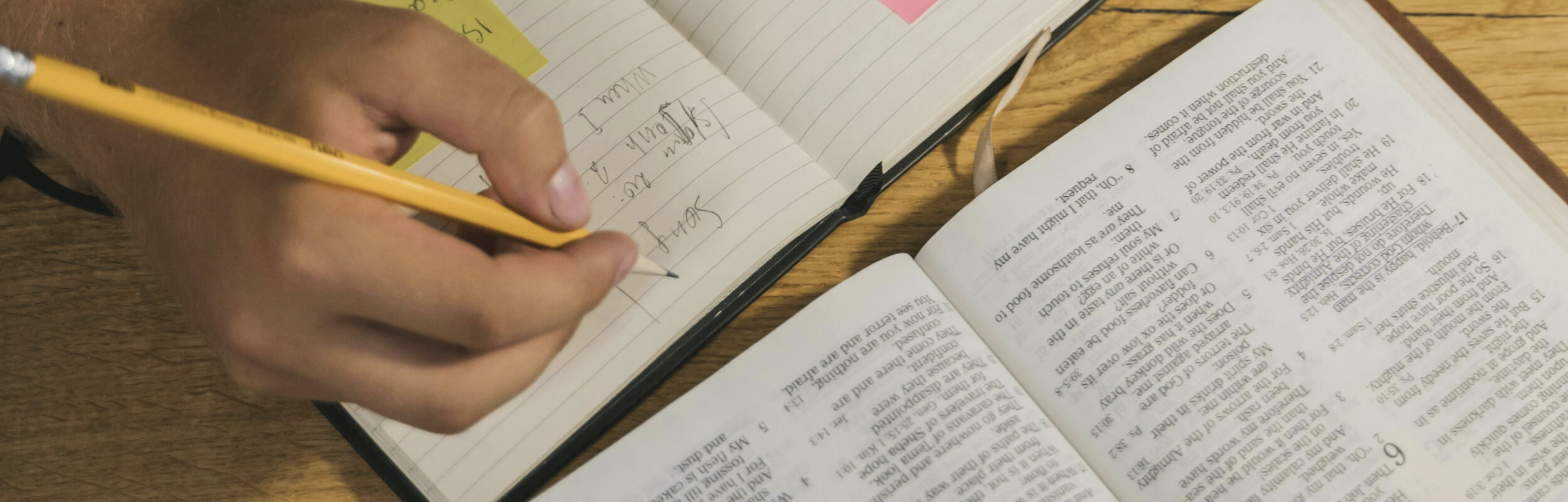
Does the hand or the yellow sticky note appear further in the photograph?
the yellow sticky note

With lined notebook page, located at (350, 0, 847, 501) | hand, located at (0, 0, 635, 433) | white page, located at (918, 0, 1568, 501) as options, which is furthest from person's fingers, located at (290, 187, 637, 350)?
white page, located at (918, 0, 1568, 501)

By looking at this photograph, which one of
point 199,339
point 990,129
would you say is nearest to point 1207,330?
point 990,129

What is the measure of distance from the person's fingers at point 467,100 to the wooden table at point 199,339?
170 millimetres

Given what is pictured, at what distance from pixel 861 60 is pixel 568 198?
0.68ft

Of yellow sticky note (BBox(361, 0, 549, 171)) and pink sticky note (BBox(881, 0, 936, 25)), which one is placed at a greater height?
yellow sticky note (BBox(361, 0, 549, 171))

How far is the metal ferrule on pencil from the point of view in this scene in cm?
22

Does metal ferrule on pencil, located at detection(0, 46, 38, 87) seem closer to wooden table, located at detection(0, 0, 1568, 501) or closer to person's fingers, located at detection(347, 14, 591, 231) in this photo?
person's fingers, located at detection(347, 14, 591, 231)

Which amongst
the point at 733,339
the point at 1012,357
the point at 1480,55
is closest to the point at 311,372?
the point at 733,339

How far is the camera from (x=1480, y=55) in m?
0.47

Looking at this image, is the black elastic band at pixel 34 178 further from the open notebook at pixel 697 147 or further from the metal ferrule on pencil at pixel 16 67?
the metal ferrule on pencil at pixel 16 67

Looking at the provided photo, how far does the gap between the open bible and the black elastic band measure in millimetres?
337

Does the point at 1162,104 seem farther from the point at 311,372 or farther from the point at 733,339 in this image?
the point at 311,372

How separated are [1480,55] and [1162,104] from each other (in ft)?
0.70

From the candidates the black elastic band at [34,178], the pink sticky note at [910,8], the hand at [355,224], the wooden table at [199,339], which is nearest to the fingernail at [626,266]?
the hand at [355,224]
